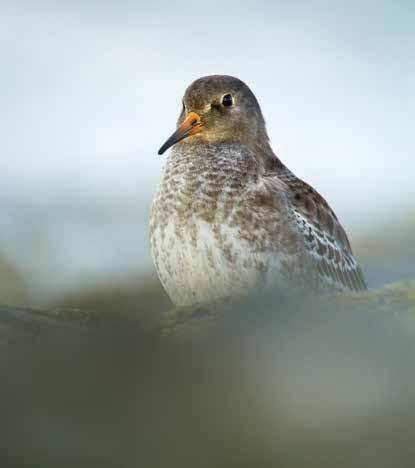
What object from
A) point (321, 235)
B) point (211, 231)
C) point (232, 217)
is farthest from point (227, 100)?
point (211, 231)

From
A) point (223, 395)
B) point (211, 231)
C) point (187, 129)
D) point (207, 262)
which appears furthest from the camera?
point (187, 129)

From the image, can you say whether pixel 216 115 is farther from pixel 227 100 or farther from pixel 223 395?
pixel 223 395

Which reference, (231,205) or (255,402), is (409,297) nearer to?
(255,402)

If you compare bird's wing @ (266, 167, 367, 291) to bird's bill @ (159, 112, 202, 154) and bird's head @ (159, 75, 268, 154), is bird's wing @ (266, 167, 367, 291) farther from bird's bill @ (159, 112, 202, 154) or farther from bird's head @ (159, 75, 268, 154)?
bird's bill @ (159, 112, 202, 154)

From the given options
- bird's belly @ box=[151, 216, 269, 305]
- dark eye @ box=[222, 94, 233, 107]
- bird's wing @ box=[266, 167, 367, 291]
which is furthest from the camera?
dark eye @ box=[222, 94, 233, 107]

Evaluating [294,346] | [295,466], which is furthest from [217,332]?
[295,466]

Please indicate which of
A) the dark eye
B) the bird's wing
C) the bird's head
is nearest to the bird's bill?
the bird's head

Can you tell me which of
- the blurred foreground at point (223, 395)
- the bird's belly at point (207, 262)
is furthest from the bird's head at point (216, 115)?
the blurred foreground at point (223, 395)
